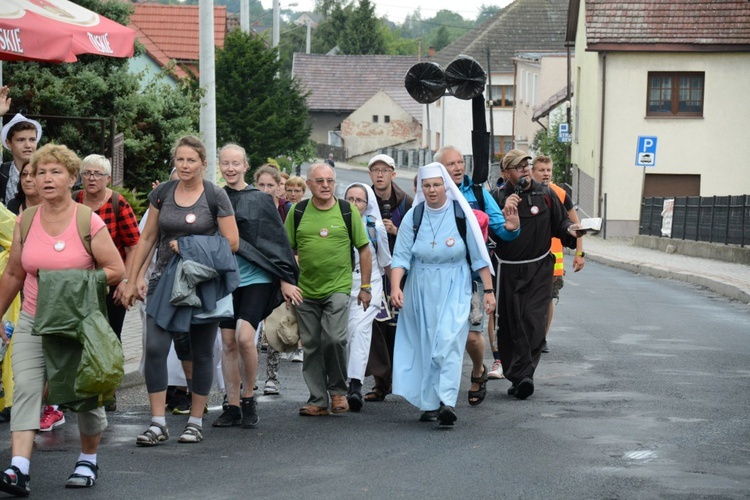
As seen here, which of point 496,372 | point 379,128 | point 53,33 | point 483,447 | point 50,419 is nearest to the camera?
point 483,447

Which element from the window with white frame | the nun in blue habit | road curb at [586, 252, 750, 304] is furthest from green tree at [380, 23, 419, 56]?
the nun in blue habit

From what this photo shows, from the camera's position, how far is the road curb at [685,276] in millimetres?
19406

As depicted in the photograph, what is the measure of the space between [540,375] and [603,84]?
3199cm

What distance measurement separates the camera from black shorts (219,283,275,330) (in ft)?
27.3

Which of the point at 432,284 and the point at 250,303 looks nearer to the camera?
the point at 250,303

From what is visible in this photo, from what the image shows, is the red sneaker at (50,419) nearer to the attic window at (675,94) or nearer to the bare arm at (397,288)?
the bare arm at (397,288)

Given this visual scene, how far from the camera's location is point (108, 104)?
1736cm

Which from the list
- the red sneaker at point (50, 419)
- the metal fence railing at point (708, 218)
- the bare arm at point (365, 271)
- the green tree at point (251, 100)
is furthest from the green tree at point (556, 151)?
the red sneaker at point (50, 419)

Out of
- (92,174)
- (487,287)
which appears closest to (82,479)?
(92,174)

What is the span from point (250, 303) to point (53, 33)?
3.71 meters

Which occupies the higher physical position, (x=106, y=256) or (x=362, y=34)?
(x=362, y=34)

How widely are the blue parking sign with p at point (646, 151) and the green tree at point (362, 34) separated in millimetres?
92023

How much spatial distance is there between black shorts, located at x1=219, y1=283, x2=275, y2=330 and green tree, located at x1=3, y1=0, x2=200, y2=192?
8.11 meters

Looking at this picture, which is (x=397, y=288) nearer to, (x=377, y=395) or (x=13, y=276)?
(x=377, y=395)
